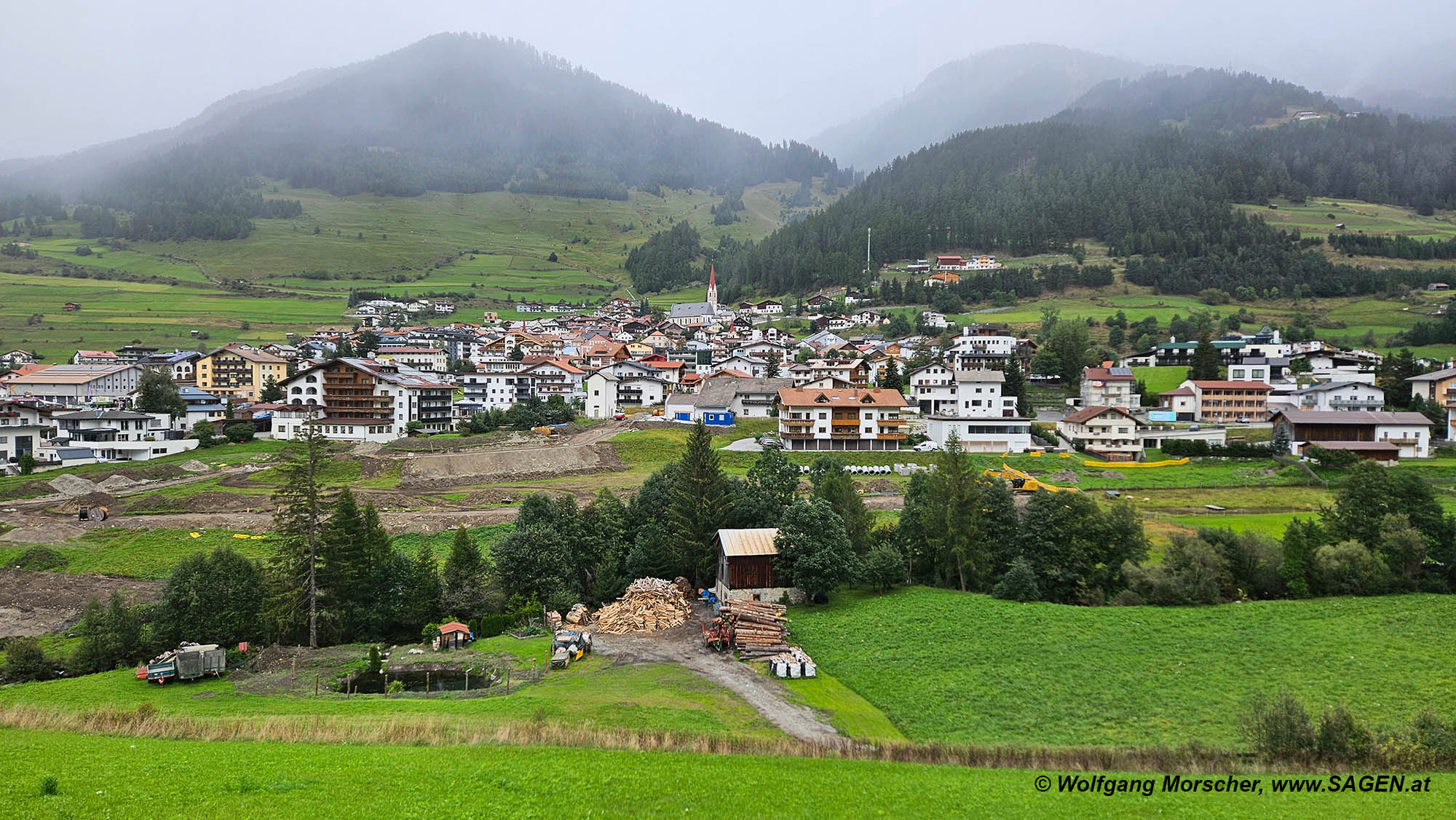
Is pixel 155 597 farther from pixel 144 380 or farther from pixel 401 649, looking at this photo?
pixel 144 380

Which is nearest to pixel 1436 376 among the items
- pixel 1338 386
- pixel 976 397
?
pixel 1338 386

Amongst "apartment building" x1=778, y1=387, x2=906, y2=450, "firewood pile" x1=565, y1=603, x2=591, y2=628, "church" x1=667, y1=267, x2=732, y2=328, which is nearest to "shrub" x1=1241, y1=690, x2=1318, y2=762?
Result: "firewood pile" x1=565, y1=603, x2=591, y2=628

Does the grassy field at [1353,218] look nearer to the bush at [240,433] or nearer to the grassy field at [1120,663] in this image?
the grassy field at [1120,663]

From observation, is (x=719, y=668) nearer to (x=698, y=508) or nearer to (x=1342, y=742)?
(x=698, y=508)

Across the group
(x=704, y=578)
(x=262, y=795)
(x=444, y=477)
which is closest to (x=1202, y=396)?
(x=704, y=578)

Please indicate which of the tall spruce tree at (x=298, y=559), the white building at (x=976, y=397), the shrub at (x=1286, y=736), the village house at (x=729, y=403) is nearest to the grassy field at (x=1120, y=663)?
the shrub at (x=1286, y=736)

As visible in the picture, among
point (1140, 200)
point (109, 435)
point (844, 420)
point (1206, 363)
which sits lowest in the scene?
point (109, 435)

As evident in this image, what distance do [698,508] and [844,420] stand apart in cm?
3060

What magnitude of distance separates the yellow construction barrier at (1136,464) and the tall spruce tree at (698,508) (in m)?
34.9

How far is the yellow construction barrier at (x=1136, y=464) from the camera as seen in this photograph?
54.1m

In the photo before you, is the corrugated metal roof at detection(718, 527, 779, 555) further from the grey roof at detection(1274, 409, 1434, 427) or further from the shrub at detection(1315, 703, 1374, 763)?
the grey roof at detection(1274, 409, 1434, 427)

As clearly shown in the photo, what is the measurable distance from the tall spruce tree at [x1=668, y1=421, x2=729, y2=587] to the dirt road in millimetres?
3170

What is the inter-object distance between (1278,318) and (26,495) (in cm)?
12844

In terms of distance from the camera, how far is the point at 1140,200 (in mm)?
133500
